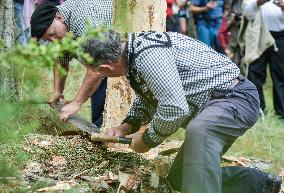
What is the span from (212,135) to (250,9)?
4469 mm

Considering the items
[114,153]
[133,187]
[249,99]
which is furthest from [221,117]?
[114,153]

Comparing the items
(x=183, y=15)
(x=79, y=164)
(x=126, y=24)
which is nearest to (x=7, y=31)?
(x=126, y=24)

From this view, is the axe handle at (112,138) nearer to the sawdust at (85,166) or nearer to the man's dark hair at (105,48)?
the sawdust at (85,166)

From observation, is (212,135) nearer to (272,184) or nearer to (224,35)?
(272,184)

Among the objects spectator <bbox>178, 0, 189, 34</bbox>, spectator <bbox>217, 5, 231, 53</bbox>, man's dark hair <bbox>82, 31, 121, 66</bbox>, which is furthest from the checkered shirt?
→ spectator <bbox>217, 5, 231, 53</bbox>

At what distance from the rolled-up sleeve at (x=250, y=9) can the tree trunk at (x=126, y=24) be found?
10.1 ft

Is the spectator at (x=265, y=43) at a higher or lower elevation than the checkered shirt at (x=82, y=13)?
lower

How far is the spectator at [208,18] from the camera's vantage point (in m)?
9.56

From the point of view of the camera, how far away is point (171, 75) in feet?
11.3

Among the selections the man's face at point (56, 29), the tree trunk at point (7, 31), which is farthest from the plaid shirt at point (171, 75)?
the tree trunk at point (7, 31)

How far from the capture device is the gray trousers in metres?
3.56

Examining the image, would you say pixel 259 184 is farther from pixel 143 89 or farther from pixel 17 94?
pixel 17 94

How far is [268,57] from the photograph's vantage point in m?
7.81

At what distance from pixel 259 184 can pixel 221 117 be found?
80cm
